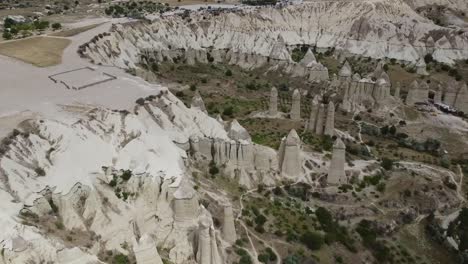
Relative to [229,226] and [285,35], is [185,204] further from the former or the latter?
[285,35]

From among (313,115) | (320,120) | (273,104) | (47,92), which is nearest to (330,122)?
(320,120)

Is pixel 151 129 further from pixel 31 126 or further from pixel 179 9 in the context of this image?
pixel 179 9

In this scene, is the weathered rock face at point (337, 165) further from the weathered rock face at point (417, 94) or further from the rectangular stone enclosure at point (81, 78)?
A: the weathered rock face at point (417, 94)

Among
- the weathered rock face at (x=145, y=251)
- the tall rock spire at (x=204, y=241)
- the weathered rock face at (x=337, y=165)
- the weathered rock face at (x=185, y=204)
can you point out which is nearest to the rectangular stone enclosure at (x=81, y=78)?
the weathered rock face at (x=185, y=204)

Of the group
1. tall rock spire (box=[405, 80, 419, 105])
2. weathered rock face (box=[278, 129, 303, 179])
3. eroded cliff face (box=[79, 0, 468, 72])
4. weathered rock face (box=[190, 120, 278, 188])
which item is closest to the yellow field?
eroded cliff face (box=[79, 0, 468, 72])

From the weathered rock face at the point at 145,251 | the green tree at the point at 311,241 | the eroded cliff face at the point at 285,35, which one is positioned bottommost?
the green tree at the point at 311,241

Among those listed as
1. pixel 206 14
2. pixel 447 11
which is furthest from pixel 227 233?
pixel 447 11
